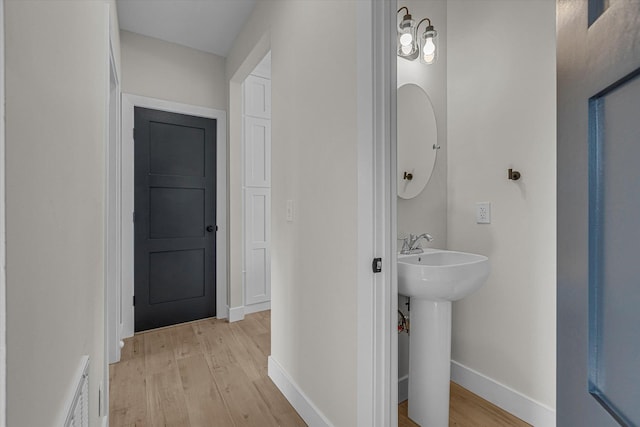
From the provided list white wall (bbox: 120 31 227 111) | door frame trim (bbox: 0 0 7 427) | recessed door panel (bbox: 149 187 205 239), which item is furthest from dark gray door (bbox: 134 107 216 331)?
door frame trim (bbox: 0 0 7 427)

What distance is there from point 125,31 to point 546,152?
3.30 metres

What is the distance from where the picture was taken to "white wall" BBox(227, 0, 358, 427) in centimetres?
139

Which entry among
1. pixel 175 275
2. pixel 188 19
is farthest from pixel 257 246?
pixel 188 19

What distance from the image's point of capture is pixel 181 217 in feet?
10.1

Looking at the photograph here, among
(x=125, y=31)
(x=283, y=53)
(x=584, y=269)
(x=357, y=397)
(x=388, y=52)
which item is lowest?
(x=357, y=397)

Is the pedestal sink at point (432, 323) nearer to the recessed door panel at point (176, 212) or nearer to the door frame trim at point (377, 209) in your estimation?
the door frame trim at point (377, 209)

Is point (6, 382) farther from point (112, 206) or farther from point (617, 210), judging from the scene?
point (112, 206)

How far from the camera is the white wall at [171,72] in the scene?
2838 millimetres

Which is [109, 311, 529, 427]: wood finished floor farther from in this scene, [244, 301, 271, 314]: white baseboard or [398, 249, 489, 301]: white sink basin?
[398, 249, 489, 301]: white sink basin

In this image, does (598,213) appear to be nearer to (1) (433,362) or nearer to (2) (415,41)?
(1) (433,362)

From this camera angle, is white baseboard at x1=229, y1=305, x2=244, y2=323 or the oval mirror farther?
white baseboard at x1=229, y1=305, x2=244, y2=323

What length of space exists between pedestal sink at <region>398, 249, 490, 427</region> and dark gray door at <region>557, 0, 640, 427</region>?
35.5 inches

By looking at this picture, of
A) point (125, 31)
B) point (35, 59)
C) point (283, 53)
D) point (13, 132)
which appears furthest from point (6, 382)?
point (125, 31)

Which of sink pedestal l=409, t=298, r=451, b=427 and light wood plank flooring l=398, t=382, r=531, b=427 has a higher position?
sink pedestal l=409, t=298, r=451, b=427
